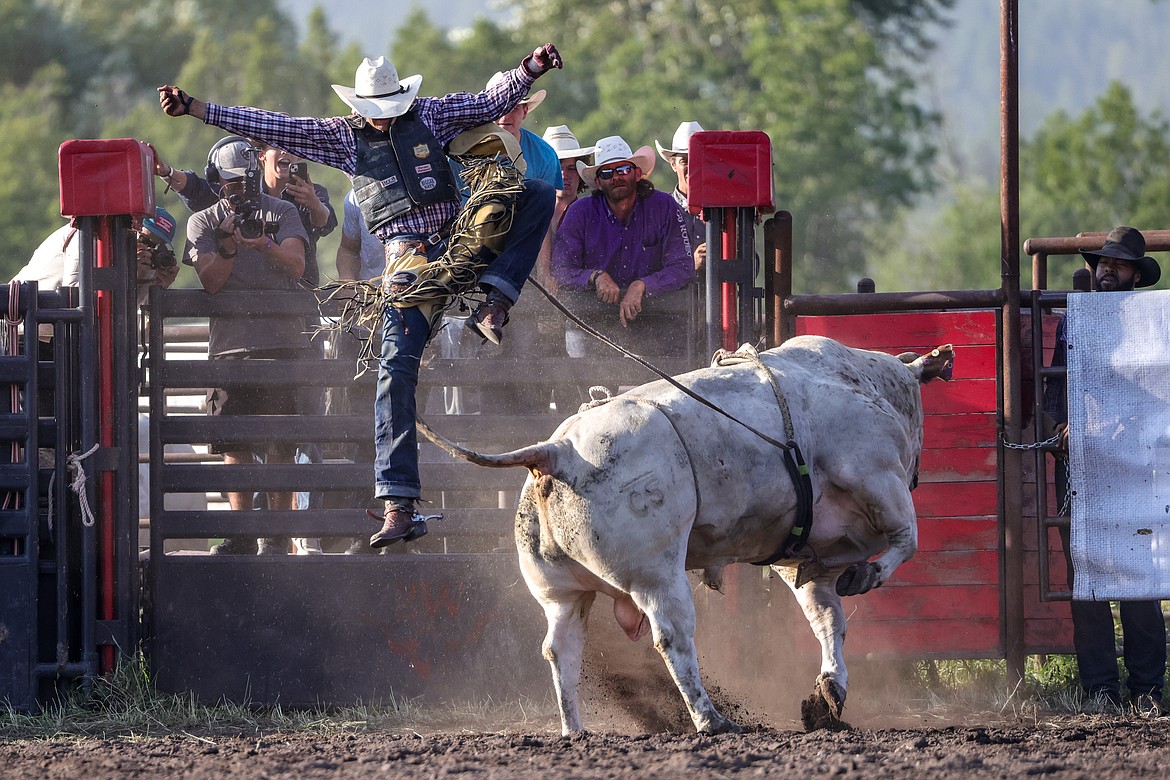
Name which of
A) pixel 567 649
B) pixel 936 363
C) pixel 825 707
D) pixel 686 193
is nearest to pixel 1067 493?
pixel 936 363

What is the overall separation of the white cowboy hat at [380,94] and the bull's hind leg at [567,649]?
215 centimetres

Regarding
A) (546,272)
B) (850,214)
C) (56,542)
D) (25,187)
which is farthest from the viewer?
(850,214)

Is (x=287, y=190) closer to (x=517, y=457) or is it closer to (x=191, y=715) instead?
(x=191, y=715)

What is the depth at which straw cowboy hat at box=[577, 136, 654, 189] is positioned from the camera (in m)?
8.28

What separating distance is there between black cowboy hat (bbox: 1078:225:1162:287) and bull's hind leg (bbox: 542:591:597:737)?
10.5ft

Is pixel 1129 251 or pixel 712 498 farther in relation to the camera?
pixel 1129 251

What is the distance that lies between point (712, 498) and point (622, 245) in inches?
88.4

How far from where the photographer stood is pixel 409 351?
6.39 metres

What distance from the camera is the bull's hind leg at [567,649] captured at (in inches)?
239

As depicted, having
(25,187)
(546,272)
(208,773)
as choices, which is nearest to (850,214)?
(25,187)

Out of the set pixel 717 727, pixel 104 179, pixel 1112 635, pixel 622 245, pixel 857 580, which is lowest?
pixel 717 727

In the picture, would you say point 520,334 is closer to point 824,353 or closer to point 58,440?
point 824,353

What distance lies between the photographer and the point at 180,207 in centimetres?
4334

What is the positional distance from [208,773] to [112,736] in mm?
1403
